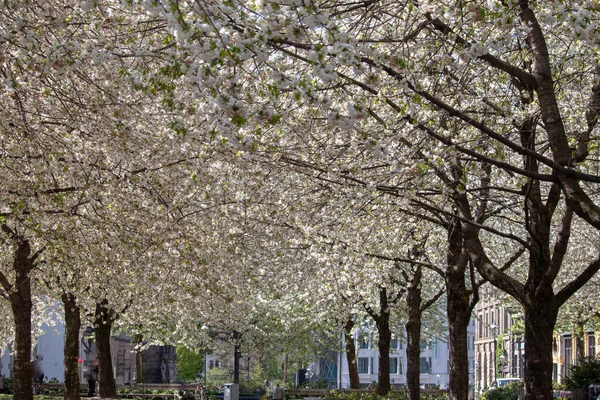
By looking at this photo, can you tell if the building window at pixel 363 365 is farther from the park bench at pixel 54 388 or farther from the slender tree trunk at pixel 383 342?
the slender tree trunk at pixel 383 342

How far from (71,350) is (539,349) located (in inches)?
580

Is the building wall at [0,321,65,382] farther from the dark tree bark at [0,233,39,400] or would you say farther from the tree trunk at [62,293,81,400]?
the dark tree bark at [0,233,39,400]

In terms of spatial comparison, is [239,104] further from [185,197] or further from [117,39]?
[185,197]

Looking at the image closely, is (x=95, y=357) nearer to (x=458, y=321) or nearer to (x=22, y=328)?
(x=22, y=328)

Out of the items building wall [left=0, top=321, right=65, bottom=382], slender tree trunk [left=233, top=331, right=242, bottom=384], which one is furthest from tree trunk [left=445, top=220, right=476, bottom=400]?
building wall [left=0, top=321, right=65, bottom=382]

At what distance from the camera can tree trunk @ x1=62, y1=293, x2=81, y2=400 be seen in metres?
22.7

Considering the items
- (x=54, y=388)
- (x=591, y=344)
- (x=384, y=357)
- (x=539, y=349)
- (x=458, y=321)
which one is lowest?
(x=54, y=388)

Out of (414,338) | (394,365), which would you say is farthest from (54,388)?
(394,365)

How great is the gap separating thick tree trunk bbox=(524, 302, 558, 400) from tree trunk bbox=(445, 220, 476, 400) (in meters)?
3.88

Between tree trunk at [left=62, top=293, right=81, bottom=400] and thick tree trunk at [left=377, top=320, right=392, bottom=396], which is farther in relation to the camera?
thick tree trunk at [left=377, top=320, right=392, bottom=396]

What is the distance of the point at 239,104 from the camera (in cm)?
641

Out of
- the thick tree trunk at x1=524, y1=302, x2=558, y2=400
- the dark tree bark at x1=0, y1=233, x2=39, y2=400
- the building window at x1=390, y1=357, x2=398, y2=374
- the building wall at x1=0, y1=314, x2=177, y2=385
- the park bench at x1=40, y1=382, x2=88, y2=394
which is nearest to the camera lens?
the thick tree trunk at x1=524, y1=302, x2=558, y2=400

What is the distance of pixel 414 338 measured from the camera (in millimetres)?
21391

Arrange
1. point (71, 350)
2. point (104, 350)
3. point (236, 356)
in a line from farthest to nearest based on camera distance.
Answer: point (236, 356) → point (104, 350) → point (71, 350)
